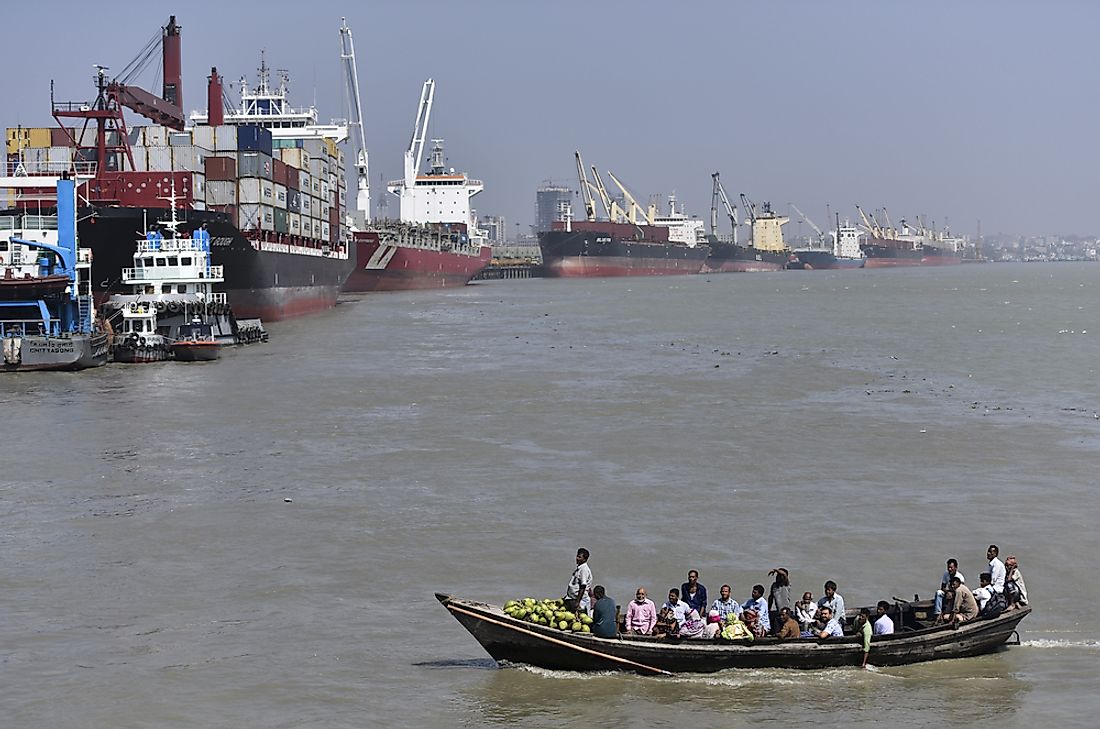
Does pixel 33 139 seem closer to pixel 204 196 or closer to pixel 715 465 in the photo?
pixel 204 196

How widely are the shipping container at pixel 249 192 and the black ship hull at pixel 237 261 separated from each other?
10.2 feet

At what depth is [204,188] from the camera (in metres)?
90.1

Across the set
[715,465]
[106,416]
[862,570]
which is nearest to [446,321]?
[106,416]

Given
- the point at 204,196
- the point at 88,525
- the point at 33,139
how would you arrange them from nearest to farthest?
the point at 88,525 < the point at 204,196 < the point at 33,139

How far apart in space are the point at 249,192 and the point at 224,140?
576 cm

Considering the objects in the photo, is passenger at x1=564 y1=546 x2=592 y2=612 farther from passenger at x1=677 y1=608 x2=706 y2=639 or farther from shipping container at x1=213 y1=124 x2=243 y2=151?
shipping container at x1=213 y1=124 x2=243 y2=151

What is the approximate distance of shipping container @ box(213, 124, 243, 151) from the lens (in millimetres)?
94438

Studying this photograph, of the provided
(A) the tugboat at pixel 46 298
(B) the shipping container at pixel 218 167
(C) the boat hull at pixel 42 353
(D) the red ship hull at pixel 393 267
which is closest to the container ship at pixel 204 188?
(B) the shipping container at pixel 218 167

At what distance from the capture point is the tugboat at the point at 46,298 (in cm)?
5947

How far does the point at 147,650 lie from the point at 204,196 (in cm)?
7241

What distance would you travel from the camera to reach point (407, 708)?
1942cm

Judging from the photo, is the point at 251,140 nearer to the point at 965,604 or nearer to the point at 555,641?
the point at 555,641

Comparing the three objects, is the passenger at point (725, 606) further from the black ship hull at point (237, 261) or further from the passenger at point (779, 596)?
the black ship hull at point (237, 261)

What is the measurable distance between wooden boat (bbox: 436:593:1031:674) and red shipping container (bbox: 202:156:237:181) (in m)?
75.8
